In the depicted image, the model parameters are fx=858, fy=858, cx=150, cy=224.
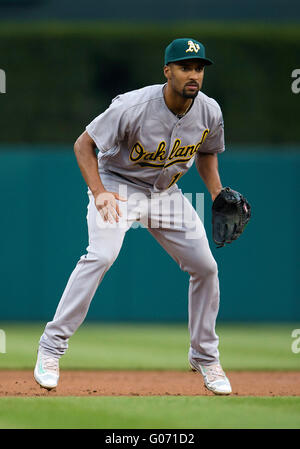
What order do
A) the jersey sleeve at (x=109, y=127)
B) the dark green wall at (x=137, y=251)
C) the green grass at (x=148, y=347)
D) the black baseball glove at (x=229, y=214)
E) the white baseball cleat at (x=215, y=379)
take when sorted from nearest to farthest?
the jersey sleeve at (x=109, y=127), the white baseball cleat at (x=215, y=379), the black baseball glove at (x=229, y=214), the green grass at (x=148, y=347), the dark green wall at (x=137, y=251)

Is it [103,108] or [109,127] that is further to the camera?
[103,108]

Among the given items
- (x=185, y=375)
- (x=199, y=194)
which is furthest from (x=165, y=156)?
(x=199, y=194)

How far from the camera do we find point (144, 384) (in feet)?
16.4

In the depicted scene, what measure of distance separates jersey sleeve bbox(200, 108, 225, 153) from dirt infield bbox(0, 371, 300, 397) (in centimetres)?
126

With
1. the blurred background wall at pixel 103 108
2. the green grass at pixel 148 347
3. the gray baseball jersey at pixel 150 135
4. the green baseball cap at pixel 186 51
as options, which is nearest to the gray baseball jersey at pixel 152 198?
the gray baseball jersey at pixel 150 135

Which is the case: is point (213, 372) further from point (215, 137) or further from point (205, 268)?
point (215, 137)

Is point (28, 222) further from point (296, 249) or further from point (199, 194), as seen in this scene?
point (296, 249)

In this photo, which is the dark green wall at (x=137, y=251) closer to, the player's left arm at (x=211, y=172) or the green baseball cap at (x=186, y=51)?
the player's left arm at (x=211, y=172)

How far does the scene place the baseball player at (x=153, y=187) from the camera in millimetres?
4039

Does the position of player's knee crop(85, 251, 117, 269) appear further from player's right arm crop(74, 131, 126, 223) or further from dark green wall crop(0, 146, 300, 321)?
dark green wall crop(0, 146, 300, 321)

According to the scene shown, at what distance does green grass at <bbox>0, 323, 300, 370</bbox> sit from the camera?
20.2ft

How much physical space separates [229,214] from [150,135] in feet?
2.07

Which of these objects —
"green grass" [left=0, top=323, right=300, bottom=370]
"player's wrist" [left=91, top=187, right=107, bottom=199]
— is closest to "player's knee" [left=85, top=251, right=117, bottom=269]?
"player's wrist" [left=91, top=187, right=107, bottom=199]

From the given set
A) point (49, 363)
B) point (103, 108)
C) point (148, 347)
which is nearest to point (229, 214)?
point (49, 363)
